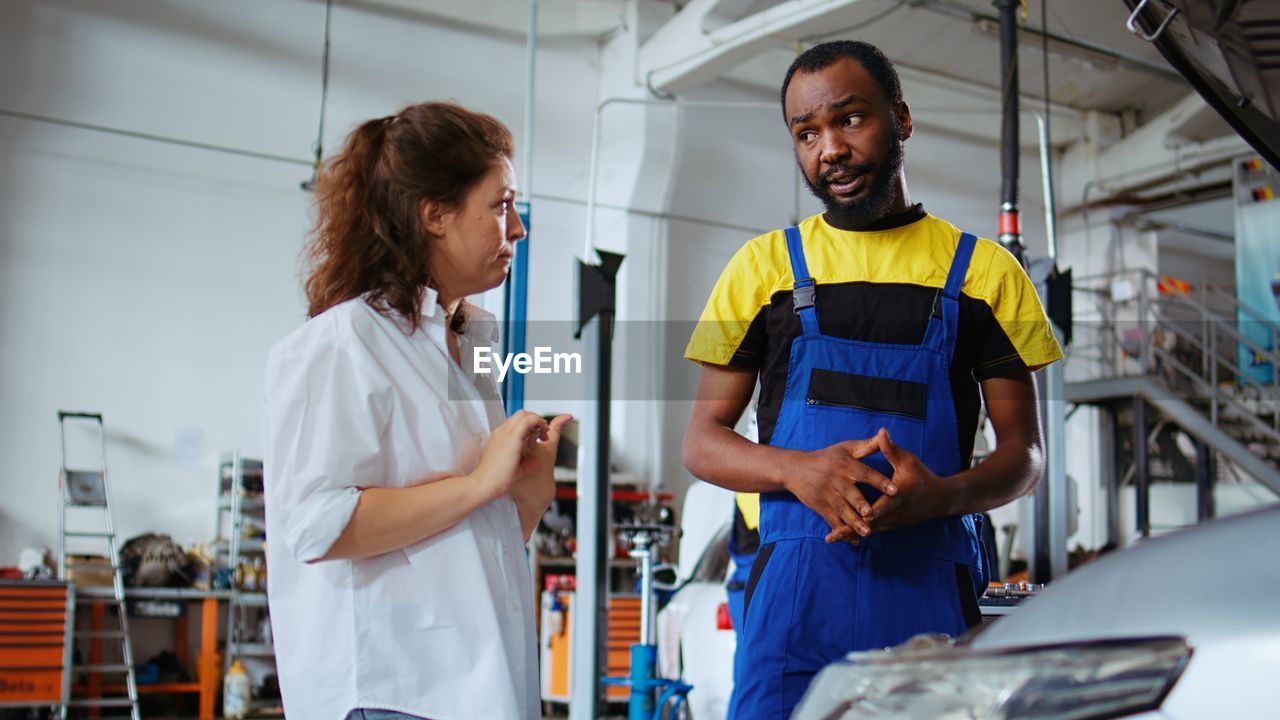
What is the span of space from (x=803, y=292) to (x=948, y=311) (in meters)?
0.19

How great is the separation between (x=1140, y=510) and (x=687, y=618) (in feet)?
26.2

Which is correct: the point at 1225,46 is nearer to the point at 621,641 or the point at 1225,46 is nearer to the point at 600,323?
the point at 600,323

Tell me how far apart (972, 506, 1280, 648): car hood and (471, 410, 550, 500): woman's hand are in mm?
588

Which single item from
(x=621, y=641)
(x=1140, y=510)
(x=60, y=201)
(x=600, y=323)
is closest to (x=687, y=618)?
(x=600, y=323)

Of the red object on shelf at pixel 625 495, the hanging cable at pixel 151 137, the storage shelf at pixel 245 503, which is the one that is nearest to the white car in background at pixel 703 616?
the red object on shelf at pixel 625 495

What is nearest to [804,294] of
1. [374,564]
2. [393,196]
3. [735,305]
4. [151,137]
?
[735,305]

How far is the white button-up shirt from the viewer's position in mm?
1217

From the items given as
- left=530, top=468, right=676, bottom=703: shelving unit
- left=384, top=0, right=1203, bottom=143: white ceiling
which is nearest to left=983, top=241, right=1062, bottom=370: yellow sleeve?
left=530, top=468, right=676, bottom=703: shelving unit

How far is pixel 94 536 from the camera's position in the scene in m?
8.55

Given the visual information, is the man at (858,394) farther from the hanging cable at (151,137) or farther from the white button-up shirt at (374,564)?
the hanging cable at (151,137)

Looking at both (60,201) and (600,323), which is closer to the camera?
(600,323)

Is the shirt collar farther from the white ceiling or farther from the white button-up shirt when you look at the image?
the white ceiling

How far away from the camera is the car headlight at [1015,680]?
70 centimetres

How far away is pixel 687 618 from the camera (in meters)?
5.30
